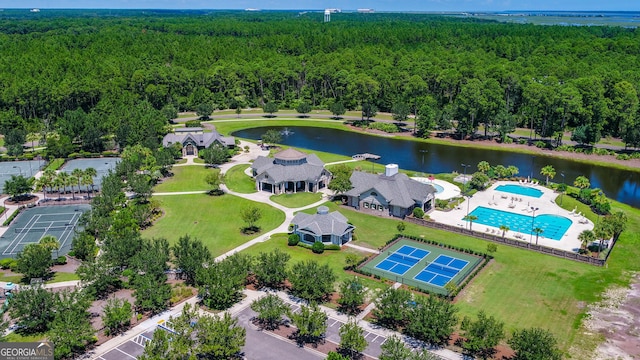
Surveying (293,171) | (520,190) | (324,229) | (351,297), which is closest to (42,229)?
(293,171)

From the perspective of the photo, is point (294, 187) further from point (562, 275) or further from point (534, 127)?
point (534, 127)

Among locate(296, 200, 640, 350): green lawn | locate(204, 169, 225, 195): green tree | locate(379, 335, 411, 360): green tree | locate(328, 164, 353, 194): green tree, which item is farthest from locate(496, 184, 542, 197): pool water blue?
locate(379, 335, 411, 360): green tree

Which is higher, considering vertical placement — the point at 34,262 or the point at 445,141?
the point at 34,262

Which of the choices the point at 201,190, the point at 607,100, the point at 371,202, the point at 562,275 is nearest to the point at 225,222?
the point at 201,190

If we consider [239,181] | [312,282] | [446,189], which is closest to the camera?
[312,282]

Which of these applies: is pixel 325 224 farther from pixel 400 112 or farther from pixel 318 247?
pixel 400 112

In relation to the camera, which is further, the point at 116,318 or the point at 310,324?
the point at 116,318

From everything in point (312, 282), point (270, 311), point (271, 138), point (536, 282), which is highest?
point (271, 138)
